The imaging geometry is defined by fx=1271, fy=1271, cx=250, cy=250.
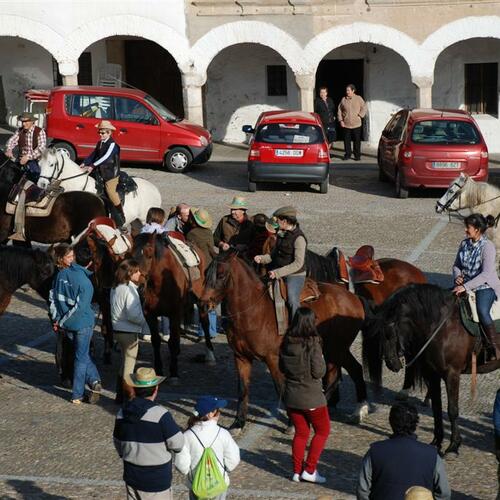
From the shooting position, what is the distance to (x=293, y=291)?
40.9ft

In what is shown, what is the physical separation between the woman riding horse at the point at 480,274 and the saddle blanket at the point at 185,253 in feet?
10.3

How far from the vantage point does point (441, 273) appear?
61.7ft

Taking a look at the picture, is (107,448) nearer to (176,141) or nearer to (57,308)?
(57,308)

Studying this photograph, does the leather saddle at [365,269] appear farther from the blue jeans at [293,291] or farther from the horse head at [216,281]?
the horse head at [216,281]

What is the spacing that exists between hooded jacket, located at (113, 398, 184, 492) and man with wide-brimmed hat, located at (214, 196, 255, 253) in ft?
17.9

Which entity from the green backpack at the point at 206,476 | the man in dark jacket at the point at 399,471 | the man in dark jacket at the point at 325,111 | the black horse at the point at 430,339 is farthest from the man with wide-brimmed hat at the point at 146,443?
the man in dark jacket at the point at 325,111

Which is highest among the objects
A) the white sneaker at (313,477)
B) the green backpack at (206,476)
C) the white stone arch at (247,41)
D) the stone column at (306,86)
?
the white stone arch at (247,41)

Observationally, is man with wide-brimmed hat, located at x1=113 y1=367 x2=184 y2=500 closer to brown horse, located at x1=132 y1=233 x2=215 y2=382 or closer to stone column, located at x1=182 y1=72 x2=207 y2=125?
brown horse, located at x1=132 y1=233 x2=215 y2=382

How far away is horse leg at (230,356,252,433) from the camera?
40.6 ft

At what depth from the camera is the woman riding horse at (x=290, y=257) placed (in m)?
12.5

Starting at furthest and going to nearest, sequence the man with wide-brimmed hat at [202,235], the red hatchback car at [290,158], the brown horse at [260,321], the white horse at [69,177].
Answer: the red hatchback car at [290,158]
the white horse at [69,177]
the man with wide-brimmed hat at [202,235]
the brown horse at [260,321]

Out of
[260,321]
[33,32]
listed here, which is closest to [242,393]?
[260,321]

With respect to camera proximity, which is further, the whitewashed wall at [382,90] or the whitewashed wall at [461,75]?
the whitewashed wall at [382,90]

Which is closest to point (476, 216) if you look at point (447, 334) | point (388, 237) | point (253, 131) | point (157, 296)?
point (447, 334)
